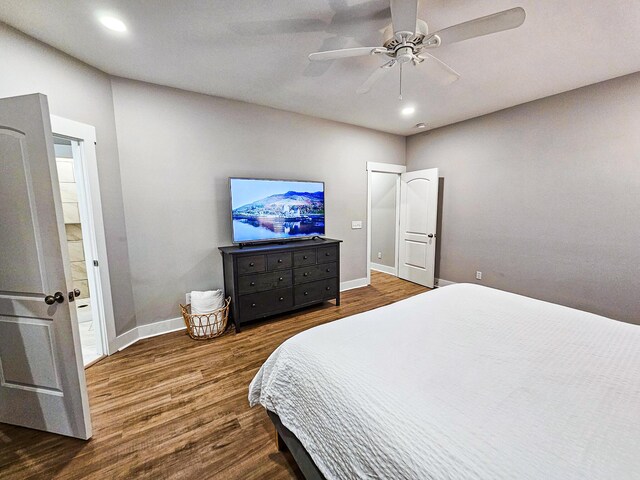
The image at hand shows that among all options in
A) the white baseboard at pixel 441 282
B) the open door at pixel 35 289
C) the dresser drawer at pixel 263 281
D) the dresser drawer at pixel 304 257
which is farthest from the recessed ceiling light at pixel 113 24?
the white baseboard at pixel 441 282

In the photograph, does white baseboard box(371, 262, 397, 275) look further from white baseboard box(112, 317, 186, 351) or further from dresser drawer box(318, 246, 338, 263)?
white baseboard box(112, 317, 186, 351)

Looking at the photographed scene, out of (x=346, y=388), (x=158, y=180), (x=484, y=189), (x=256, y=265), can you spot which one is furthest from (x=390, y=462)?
(x=484, y=189)

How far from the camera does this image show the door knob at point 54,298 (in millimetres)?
1415

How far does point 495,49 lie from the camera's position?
6.74ft

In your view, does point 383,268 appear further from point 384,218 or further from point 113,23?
point 113,23

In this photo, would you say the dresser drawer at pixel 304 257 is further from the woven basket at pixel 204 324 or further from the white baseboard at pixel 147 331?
the white baseboard at pixel 147 331

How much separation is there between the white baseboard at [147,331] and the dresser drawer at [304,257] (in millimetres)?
1451

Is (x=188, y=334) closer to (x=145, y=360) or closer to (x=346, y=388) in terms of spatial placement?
(x=145, y=360)

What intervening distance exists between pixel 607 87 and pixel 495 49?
1612mm

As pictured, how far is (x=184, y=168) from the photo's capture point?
2.80m

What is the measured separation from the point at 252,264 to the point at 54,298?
1563mm

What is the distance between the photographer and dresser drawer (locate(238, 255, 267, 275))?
2737 mm

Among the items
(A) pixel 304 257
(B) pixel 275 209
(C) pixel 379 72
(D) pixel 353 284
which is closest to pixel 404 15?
(C) pixel 379 72

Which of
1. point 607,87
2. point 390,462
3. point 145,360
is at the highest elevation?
point 607,87
